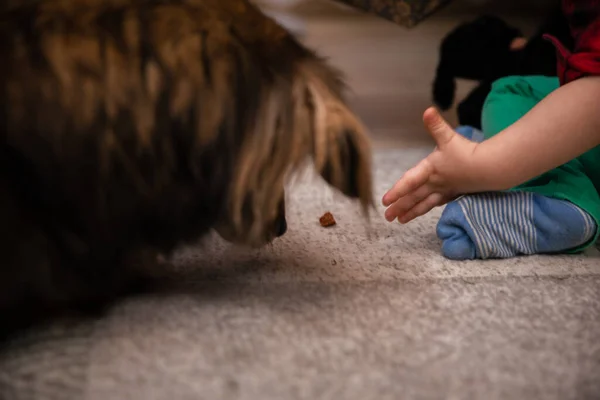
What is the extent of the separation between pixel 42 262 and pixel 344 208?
449mm

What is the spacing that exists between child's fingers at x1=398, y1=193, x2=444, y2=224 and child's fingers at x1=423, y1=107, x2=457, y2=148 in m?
0.07

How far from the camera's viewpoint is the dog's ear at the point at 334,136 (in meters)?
0.59

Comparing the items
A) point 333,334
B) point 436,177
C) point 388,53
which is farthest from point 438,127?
point 388,53

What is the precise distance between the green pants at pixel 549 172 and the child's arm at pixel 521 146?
6 centimetres

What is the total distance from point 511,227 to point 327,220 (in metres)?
0.24

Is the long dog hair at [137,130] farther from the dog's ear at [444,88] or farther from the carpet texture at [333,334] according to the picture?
the dog's ear at [444,88]

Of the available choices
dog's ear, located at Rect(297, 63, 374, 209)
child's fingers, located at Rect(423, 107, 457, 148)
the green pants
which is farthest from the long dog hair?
the green pants

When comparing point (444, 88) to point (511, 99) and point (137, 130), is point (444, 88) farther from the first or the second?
point (137, 130)

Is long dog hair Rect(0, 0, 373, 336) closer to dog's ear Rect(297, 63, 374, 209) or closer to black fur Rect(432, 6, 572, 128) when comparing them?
dog's ear Rect(297, 63, 374, 209)

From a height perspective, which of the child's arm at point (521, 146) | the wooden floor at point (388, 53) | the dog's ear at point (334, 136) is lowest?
the wooden floor at point (388, 53)

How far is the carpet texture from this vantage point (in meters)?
0.54

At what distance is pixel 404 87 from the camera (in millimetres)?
1518

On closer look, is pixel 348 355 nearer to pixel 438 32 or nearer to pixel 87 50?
pixel 87 50

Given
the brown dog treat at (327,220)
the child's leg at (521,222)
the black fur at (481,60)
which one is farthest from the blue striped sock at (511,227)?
the black fur at (481,60)
